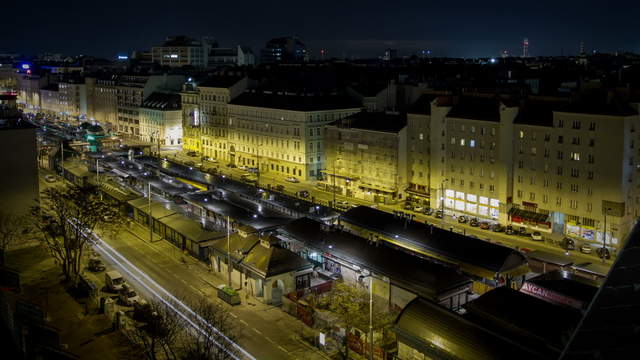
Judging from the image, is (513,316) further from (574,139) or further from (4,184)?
(4,184)

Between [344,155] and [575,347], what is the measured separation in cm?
6713

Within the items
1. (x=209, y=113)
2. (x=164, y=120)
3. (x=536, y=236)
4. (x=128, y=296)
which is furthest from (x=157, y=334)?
(x=164, y=120)

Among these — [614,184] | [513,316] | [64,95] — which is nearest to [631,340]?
[513,316]

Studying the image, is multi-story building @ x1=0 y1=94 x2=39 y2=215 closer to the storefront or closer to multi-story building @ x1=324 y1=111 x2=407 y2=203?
multi-story building @ x1=324 y1=111 x2=407 y2=203

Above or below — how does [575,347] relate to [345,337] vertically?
above

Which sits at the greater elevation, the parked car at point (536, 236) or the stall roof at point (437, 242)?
the stall roof at point (437, 242)

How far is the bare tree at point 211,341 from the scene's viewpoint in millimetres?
30234

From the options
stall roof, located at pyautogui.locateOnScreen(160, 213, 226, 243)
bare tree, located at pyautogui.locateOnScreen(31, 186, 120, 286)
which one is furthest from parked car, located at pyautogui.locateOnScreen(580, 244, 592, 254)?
bare tree, located at pyautogui.locateOnScreen(31, 186, 120, 286)

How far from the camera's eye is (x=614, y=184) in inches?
2158

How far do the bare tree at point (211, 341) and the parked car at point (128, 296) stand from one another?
611cm

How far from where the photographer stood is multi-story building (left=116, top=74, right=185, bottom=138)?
137125mm

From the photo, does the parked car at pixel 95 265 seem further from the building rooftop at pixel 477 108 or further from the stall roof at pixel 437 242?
the building rooftop at pixel 477 108

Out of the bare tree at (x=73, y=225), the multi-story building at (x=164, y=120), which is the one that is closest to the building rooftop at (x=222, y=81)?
the multi-story building at (x=164, y=120)

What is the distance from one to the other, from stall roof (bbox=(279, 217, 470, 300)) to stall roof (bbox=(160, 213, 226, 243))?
6058mm
